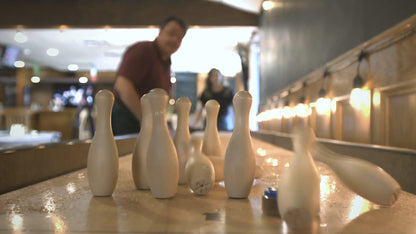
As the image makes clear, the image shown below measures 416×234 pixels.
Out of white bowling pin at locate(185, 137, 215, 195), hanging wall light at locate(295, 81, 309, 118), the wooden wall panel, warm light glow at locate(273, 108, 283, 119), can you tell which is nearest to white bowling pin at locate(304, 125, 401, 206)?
white bowling pin at locate(185, 137, 215, 195)

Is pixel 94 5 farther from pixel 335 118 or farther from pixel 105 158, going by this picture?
pixel 105 158

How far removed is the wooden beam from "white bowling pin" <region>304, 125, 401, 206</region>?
21.7 feet

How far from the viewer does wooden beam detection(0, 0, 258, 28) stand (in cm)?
709

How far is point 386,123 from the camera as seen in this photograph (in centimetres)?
193

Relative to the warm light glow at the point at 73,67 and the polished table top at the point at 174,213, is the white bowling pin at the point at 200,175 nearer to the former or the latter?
the polished table top at the point at 174,213

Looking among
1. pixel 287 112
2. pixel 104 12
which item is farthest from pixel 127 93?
pixel 104 12

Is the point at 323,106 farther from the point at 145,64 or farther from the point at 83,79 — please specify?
the point at 83,79

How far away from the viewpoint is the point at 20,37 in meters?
8.93

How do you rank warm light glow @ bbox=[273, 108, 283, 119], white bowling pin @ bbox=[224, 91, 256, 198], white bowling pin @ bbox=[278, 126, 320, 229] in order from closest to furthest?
white bowling pin @ bbox=[278, 126, 320, 229]
white bowling pin @ bbox=[224, 91, 256, 198]
warm light glow @ bbox=[273, 108, 283, 119]

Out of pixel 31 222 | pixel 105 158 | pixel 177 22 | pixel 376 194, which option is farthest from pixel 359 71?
pixel 31 222

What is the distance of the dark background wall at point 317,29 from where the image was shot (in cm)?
198

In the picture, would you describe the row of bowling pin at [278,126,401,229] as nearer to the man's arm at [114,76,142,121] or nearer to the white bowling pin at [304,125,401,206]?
the white bowling pin at [304,125,401,206]

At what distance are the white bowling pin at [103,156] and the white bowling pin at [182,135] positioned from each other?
0.20m

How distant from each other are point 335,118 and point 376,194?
2060 mm
